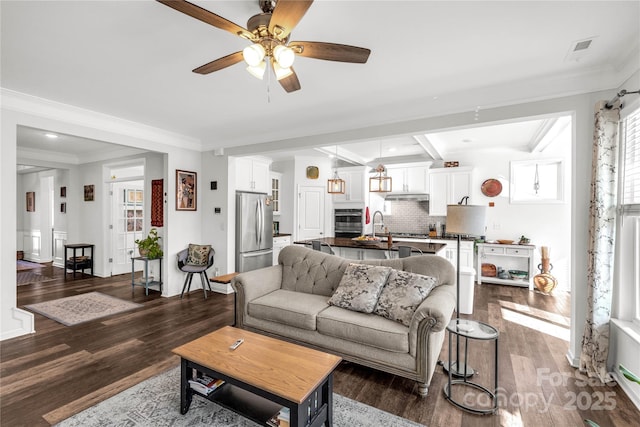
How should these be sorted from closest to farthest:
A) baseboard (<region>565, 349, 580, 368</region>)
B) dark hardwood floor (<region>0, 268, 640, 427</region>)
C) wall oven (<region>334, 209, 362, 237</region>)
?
dark hardwood floor (<region>0, 268, 640, 427</region>) → baseboard (<region>565, 349, 580, 368</region>) → wall oven (<region>334, 209, 362, 237</region>)

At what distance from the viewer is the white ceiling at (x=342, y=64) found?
1871 mm

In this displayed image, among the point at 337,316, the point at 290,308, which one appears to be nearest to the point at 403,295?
the point at 337,316

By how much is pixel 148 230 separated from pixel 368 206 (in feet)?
14.6

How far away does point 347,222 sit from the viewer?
668 centimetres

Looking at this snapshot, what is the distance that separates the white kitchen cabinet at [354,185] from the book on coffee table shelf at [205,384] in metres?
5.10

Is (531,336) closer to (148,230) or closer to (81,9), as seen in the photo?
(81,9)

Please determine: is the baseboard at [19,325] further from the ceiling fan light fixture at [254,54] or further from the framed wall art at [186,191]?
the ceiling fan light fixture at [254,54]

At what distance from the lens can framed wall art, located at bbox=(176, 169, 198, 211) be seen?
4898 millimetres

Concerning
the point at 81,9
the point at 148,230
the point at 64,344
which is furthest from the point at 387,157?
the point at 64,344

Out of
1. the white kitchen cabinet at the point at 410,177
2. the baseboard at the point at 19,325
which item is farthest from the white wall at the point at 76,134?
the white kitchen cabinet at the point at 410,177

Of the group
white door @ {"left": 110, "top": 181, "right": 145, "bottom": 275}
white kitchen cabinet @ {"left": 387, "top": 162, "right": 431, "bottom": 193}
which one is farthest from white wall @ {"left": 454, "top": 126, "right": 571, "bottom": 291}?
white door @ {"left": 110, "top": 181, "right": 145, "bottom": 275}

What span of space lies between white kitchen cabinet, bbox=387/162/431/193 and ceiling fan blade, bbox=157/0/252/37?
5.27 metres

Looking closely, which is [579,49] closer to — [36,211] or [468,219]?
[468,219]

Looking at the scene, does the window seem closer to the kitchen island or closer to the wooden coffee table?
the kitchen island
